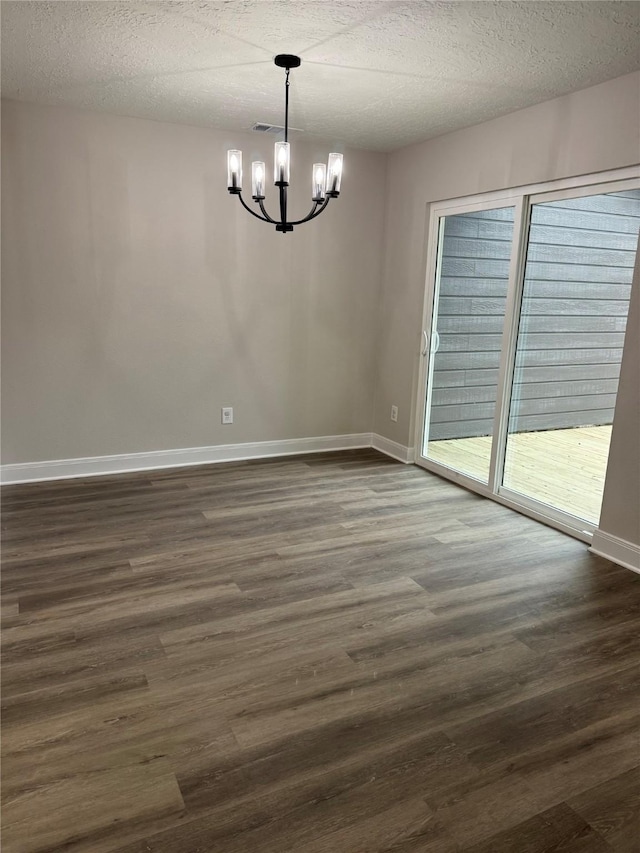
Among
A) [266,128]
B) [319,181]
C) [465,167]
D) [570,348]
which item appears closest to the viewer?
[319,181]

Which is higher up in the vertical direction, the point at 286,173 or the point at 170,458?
the point at 286,173

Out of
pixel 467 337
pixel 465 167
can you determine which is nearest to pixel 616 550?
pixel 467 337

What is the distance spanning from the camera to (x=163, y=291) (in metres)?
4.41

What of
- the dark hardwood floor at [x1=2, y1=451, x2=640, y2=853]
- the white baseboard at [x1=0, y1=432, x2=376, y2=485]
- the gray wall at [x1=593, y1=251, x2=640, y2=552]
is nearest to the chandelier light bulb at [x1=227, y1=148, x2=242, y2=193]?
the dark hardwood floor at [x1=2, y1=451, x2=640, y2=853]

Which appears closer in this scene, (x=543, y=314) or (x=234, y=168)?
(x=234, y=168)

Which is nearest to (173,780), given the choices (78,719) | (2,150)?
(78,719)

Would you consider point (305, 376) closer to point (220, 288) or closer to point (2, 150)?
point (220, 288)

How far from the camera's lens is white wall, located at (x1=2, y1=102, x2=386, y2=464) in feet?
13.2

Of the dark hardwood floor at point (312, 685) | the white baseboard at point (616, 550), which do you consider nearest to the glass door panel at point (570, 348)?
the white baseboard at point (616, 550)

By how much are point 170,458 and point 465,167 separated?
2966 millimetres

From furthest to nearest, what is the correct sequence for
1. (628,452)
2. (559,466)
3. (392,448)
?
1. (392,448)
2. (559,466)
3. (628,452)

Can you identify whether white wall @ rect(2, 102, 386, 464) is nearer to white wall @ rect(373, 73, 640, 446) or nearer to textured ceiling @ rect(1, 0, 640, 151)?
white wall @ rect(373, 73, 640, 446)

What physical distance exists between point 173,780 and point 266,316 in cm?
355

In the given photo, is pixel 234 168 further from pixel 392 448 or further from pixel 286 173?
pixel 392 448
